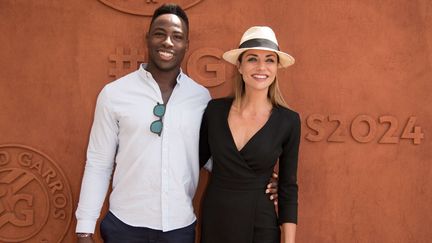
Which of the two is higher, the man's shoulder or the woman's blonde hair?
the woman's blonde hair

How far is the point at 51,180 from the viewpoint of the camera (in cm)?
305

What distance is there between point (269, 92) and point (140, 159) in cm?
88

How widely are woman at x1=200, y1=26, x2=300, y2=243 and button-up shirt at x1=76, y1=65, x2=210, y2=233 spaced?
174mm

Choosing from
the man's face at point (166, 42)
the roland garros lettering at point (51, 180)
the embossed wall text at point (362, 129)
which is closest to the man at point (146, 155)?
the man's face at point (166, 42)

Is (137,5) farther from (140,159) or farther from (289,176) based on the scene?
(289,176)

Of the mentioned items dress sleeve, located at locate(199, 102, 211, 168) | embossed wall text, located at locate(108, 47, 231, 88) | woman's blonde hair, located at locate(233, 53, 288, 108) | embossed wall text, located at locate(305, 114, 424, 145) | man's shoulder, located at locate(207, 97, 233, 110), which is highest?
embossed wall text, located at locate(108, 47, 231, 88)

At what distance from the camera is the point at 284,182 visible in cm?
240

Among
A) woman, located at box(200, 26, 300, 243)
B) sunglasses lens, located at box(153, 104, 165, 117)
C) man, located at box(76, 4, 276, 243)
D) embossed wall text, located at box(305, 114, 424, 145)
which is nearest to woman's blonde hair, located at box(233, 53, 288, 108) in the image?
woman, located at box(200, 26, 300, 243)

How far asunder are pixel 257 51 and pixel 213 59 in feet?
2.37

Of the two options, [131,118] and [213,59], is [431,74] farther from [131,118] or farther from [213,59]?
[131,118]

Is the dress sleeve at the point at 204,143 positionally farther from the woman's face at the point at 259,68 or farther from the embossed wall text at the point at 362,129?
the embossed wall text at the point at 362,129

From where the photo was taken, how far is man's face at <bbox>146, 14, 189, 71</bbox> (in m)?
2.38

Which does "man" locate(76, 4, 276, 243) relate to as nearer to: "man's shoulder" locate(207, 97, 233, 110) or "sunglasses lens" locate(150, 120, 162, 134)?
"sunglasses lens" locate(150, 120, 162, 134)

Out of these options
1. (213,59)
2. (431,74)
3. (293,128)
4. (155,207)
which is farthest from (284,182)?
(431,74)
